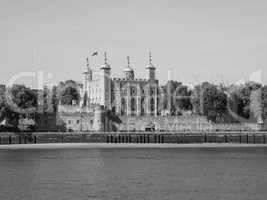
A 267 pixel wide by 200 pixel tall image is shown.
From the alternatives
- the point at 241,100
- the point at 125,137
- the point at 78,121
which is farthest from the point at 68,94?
the point at 125,137

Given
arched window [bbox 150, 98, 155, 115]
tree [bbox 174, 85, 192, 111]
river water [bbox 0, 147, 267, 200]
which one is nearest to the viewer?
river water [bbox 0, 147, 267, 200]

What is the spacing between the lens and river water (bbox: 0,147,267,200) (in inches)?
1709

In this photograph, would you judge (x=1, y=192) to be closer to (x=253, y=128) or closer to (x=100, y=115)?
(x=100, y=115)

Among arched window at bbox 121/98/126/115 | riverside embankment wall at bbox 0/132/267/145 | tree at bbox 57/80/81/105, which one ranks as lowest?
riverside embankment wall at bbox 0/132/267/145

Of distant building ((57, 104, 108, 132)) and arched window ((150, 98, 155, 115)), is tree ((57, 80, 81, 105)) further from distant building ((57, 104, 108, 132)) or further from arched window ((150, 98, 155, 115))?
distant building ((57, 104, 108, 132))

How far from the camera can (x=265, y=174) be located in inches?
2125

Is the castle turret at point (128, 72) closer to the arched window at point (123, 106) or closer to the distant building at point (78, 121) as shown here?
the arched window at point (123, 106)

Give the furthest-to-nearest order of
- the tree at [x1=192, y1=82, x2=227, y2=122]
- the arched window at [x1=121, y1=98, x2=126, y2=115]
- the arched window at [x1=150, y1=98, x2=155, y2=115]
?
1. the arched window at [x1=150, y1=98, x2=155, y2=115]
2. the arched window at [x1=121, y1=98, x2=126, y2=115]
3. the tree at [x1=192, y1=82, x2=227, y2=122]

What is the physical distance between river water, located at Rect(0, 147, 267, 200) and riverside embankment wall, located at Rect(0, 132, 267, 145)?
29.1m

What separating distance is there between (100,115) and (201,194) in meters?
77.9

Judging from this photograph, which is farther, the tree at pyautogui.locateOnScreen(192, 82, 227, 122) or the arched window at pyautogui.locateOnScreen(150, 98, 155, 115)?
the arched window at pyautogui.locateOnScreen(150, 98, 155, 115)

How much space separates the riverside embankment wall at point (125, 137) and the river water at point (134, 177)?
29122 mm

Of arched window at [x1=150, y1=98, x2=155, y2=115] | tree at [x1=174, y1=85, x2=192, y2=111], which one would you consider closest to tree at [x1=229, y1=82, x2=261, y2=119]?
tree at [x1=174, y1=85, x2=192, y2=111]

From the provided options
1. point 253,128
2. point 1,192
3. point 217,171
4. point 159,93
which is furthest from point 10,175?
point 159,93
